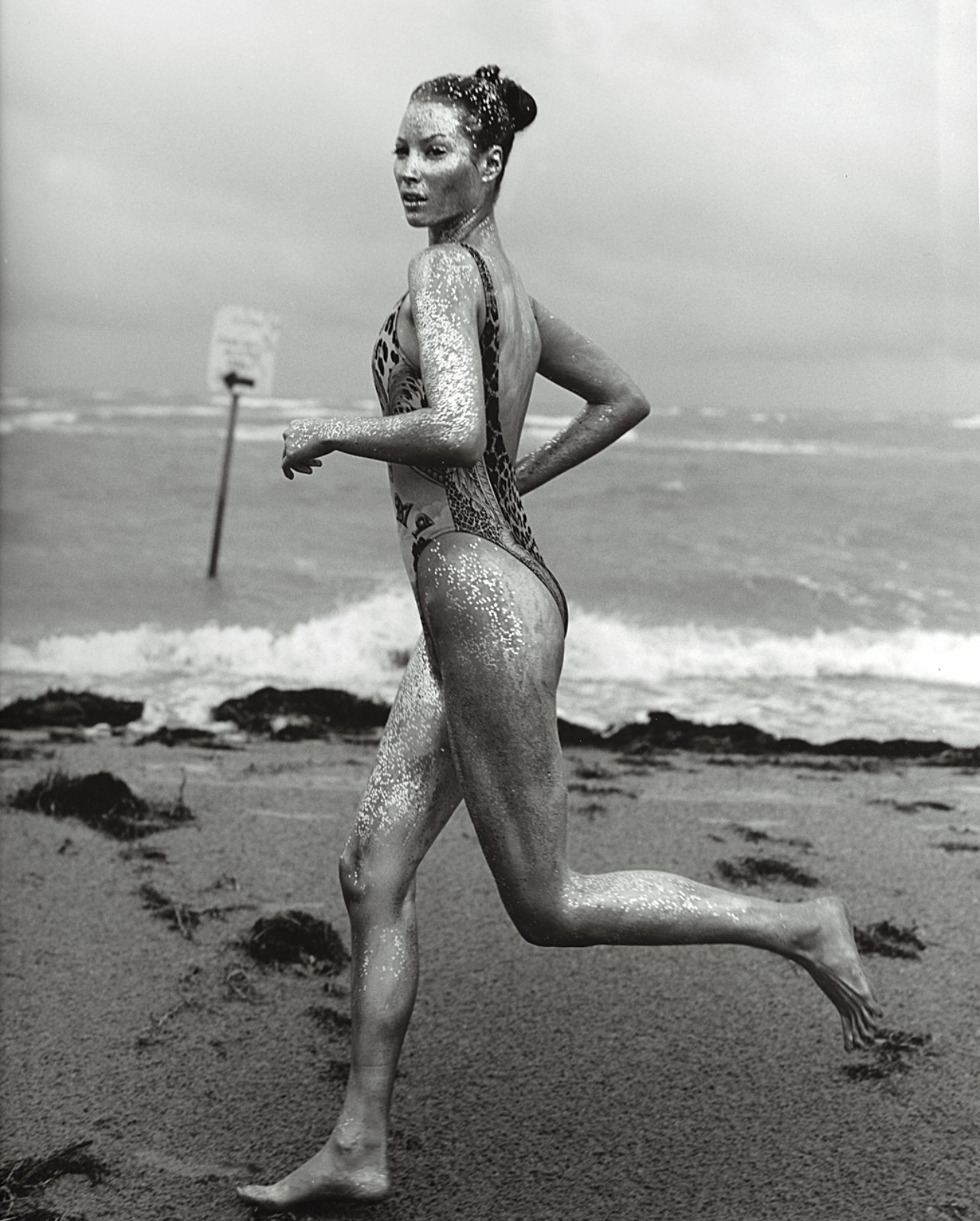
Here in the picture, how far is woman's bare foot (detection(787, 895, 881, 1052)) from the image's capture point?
8.74ft

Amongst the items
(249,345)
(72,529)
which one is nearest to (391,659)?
(249,345)

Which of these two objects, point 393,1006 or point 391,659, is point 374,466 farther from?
point 393,1006

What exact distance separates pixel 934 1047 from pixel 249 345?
5.24 meters

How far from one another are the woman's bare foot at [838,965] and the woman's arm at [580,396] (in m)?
1.01

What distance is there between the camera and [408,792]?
2.66 metres

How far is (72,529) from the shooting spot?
9.01m

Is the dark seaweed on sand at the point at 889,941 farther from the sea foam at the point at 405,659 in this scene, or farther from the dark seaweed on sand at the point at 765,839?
the sea foam at the point at 405,659

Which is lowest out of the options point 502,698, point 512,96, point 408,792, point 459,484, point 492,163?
point 408,792

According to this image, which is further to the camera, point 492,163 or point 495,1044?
point 495,1044

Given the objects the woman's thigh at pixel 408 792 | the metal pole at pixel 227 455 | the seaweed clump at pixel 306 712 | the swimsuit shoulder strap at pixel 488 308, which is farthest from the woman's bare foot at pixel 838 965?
the metal pole at pixel 227 455

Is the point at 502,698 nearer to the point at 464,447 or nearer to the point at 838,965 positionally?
the point at 464,447

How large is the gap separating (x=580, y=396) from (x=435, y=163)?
593mm

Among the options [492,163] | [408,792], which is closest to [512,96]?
[492,163]

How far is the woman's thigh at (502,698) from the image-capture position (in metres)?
2.44
